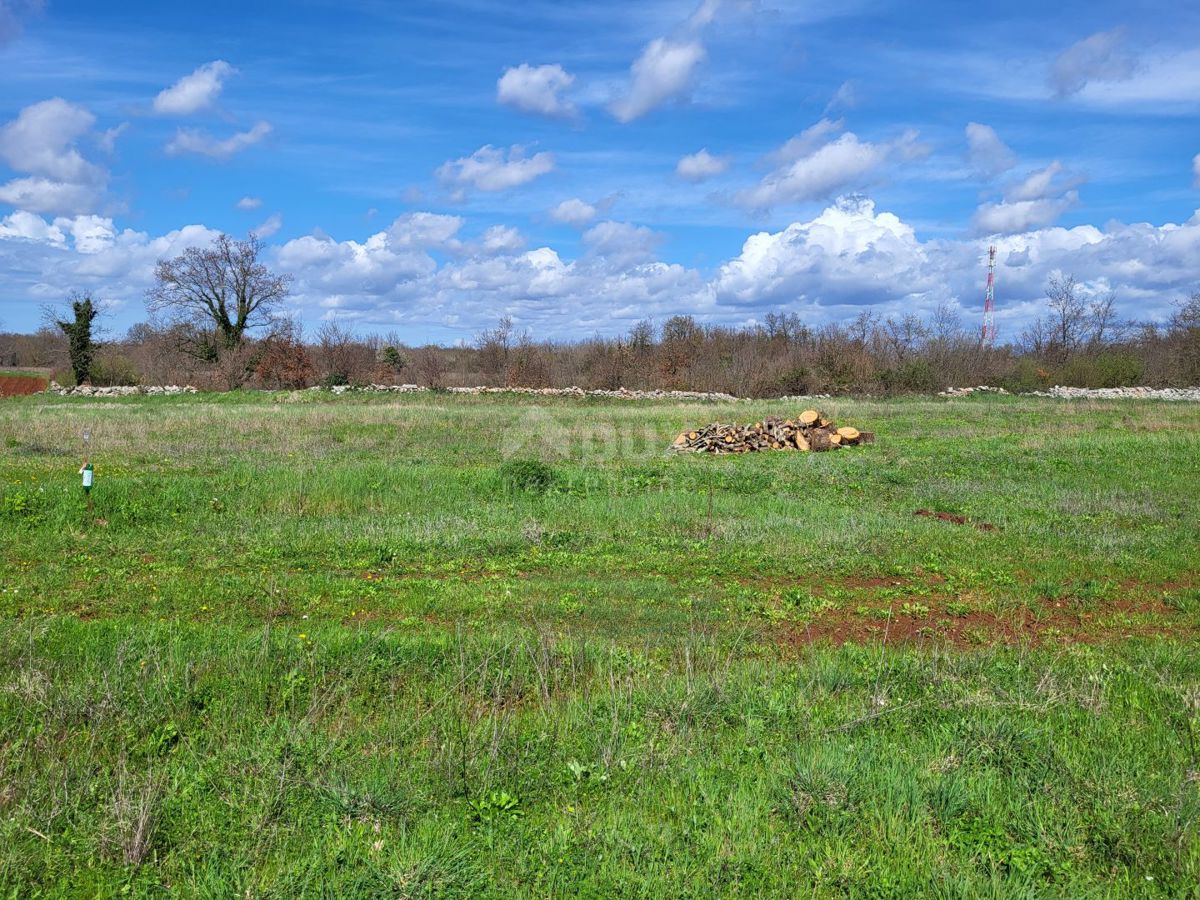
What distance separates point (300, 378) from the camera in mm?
49500

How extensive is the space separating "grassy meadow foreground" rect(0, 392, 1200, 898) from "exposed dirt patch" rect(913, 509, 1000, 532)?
315mm

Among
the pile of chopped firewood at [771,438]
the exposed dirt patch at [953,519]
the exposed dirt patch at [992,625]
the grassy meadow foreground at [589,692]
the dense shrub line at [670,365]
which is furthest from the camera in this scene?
the dense shrub line at [670,365]

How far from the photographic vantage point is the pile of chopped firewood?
22.9 metres

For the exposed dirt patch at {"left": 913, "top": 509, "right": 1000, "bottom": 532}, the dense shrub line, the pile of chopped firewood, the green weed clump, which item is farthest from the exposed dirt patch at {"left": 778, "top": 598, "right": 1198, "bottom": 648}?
the dense shrub line

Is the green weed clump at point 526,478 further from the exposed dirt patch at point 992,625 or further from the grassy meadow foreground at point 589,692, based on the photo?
the exposed dirt patch at point 992,625

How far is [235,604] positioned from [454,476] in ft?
24.0

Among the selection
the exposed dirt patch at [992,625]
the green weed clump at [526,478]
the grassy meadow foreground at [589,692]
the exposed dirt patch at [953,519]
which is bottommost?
the exposed dirt patch at [992,625]

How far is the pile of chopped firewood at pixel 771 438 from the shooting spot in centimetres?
2292

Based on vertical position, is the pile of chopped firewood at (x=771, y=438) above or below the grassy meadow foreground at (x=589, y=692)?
above

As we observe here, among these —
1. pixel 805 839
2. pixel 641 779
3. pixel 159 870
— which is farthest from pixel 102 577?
pixel 805 839

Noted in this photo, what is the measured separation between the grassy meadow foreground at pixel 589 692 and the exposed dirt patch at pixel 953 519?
315mm

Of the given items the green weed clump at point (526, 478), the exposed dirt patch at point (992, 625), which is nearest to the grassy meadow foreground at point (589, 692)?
the exposed dirt patch at point (992, 625)

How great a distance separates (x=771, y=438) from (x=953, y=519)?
33.1 feet

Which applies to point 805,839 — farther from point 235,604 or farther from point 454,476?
point 454,476
